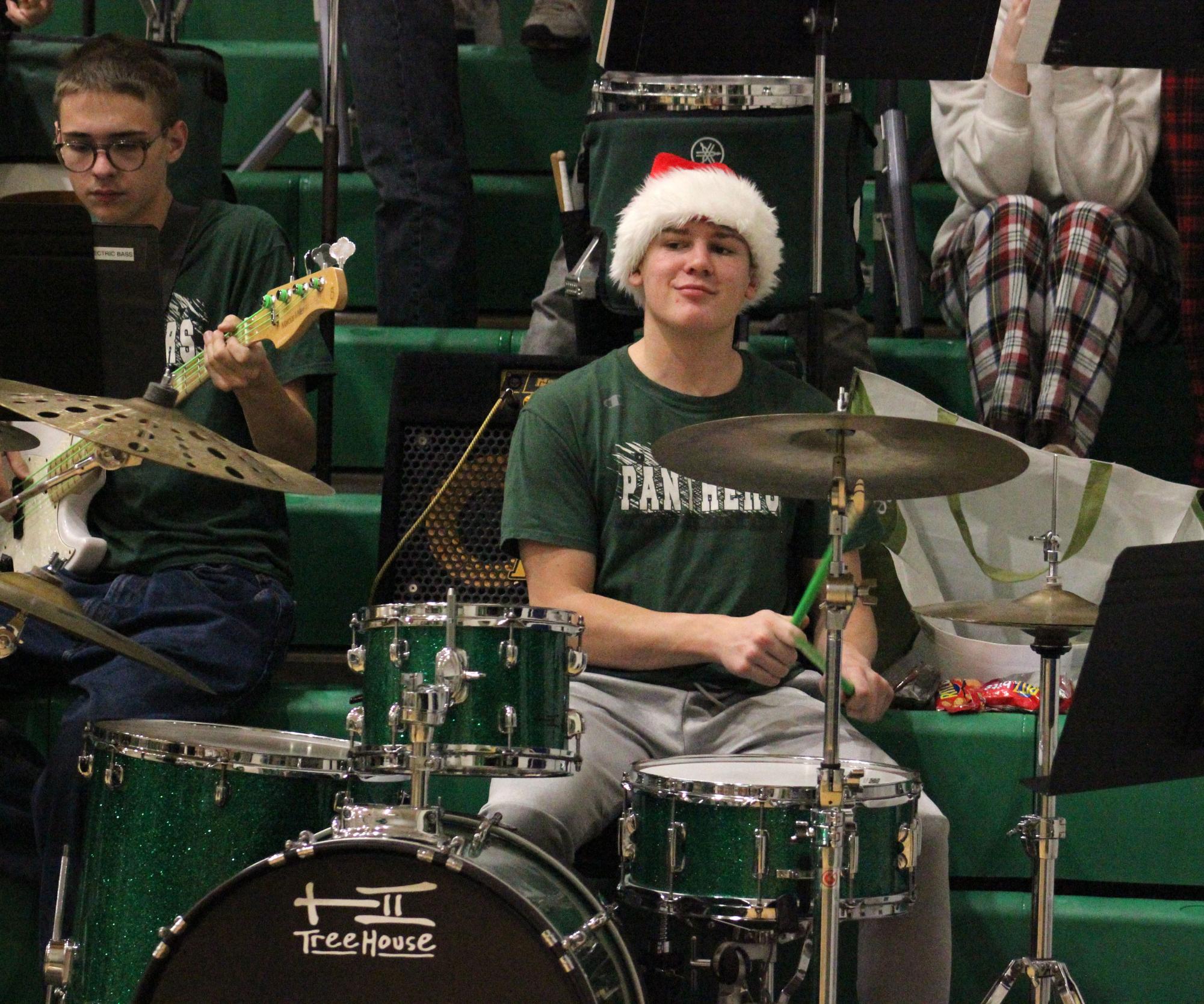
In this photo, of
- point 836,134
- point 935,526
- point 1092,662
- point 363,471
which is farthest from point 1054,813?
point 363,471

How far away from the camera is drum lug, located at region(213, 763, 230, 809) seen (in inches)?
97.4

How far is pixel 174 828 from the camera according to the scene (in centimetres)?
249

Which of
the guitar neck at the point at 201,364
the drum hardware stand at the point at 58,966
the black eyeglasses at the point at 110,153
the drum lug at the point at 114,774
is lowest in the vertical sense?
the drum hardware stand at the point at 58,966

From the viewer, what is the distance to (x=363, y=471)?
3984mm

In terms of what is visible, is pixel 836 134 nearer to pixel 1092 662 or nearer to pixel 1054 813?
pixel 1054 813

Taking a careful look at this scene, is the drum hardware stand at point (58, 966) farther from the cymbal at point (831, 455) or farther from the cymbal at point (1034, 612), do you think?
the cymbal at point (1034, 612)

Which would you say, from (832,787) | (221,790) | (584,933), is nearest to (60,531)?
(221,790)

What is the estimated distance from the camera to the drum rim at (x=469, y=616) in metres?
2.40

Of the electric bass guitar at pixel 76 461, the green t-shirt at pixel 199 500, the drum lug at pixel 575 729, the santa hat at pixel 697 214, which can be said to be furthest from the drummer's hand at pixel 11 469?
the drum lug at pixel 575 729

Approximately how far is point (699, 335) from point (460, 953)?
128cm

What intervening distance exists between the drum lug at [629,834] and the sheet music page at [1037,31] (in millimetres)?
1431

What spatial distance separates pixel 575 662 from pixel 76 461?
1031 millimetres

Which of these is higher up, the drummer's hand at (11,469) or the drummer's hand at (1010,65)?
the drummer's hand at (1010,65)

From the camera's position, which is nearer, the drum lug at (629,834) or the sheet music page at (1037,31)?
the drum lug at (629,834)
